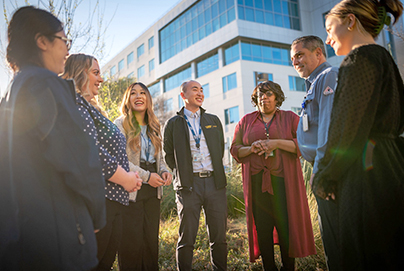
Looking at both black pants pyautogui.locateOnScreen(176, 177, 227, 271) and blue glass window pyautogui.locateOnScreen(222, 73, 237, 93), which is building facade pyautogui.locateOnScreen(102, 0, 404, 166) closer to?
blue glass window pyautogui.locateOnScreen(222, 73, 237, 93)

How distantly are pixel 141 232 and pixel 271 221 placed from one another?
62.2 inches

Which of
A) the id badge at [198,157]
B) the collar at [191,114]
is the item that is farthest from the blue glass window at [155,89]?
the id badge at [198,157]

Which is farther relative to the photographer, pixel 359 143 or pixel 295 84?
pixel 295 84

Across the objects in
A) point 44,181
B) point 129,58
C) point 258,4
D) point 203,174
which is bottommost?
point 44,181

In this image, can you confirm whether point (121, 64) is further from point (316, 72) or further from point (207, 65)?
point (316, 72)

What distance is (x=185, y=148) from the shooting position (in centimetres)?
385

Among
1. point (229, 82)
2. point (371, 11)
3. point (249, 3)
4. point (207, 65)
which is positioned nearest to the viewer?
point (371, 11)

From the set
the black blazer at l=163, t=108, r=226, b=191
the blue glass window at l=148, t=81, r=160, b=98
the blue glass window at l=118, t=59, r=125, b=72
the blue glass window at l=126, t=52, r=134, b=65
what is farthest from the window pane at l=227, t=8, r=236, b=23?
the black blazer at l=163, t=108, r=226, b=191

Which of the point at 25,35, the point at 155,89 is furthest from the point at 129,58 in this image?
the point at 25,35

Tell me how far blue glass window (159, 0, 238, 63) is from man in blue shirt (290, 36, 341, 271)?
27.8 meters

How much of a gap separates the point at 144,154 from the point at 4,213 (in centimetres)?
225

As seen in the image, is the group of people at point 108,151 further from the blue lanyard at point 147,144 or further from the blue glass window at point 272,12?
the blue glass window at point 272,12

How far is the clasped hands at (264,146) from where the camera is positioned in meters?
3.63

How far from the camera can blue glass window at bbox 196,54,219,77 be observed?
31.5 m
